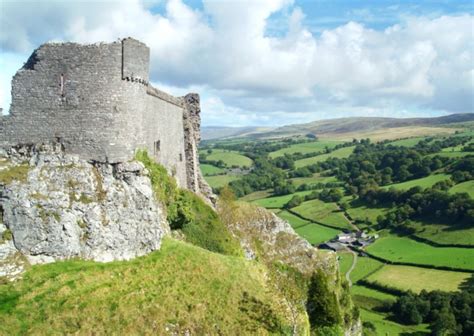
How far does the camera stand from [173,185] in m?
34.2

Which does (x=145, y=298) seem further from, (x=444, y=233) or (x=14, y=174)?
(x=444, y=233)

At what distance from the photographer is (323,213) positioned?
415ft

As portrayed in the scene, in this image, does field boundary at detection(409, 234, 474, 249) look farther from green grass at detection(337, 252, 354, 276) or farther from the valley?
green grass at detection(337, 252, 354, 276)

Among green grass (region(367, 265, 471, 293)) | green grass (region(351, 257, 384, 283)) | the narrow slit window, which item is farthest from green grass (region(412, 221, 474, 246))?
the narrow slit window

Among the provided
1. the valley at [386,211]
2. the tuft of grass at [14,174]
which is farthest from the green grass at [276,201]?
the tuft of grass at [14,174]

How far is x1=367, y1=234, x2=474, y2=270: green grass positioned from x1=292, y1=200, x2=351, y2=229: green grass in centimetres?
1250

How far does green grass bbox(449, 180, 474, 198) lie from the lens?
123 metres

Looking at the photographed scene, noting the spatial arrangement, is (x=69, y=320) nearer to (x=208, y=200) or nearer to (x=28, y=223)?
(x=28, y=223)

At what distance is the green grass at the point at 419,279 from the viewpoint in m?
86.2

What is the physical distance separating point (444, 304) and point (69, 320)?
241 feet

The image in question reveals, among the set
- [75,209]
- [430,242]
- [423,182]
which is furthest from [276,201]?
[75,209]

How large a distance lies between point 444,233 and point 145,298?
99.1 meters

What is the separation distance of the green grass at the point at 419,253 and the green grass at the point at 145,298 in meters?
74.7

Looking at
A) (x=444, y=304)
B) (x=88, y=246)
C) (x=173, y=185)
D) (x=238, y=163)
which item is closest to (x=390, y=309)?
(x=444, y=304)
